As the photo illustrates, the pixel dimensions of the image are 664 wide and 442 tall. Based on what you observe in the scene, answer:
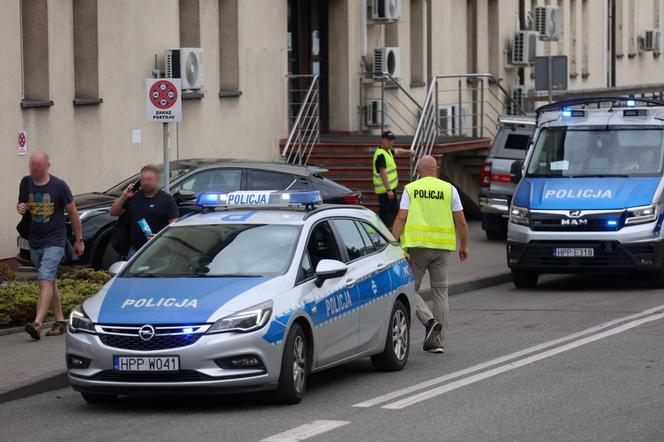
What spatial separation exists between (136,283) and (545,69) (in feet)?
57.8

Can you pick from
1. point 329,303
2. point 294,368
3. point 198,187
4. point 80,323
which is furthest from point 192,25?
point 294,368

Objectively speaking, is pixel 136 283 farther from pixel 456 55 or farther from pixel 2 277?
pixel 456 55

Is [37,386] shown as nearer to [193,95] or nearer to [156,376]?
[156,376]

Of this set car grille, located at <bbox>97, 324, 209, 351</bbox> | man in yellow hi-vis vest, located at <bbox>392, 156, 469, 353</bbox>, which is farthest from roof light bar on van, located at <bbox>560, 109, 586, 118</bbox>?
car grille, located at <bbox>97, 324, 209, 351</bbox>

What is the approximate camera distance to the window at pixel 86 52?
23.4 meters

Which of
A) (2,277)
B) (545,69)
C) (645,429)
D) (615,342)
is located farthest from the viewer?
(545,69)

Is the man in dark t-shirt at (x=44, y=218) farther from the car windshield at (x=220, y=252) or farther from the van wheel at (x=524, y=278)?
the van wheel at (x=524, y=278)

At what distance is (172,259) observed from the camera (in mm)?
11281

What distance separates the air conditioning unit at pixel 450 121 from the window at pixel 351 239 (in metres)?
20.8

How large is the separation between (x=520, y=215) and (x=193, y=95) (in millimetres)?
8726

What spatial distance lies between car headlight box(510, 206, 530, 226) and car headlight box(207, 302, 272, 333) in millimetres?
9349

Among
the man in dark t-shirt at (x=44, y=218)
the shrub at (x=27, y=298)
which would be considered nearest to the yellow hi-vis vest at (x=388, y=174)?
the shrub at (x=27, y=298)

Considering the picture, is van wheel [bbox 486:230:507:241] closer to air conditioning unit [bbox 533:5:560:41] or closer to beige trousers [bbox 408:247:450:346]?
beige trousers [bbox 408:247:450:346]

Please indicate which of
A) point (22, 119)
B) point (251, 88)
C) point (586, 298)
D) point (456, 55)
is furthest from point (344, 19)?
point (586, 298)
